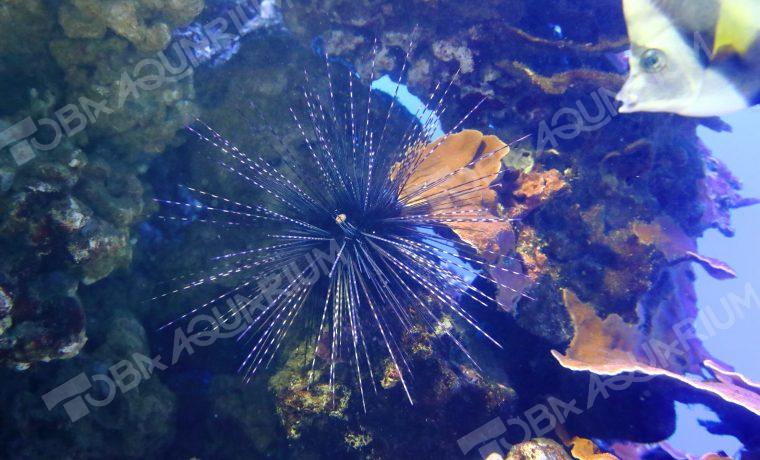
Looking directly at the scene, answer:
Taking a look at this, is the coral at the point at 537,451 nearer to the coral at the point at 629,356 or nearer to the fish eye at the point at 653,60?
the coral at the point at 629,356

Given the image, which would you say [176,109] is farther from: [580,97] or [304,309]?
[580,97]

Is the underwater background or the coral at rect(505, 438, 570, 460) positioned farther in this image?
the coral at rect(505, 438, 570, 460)

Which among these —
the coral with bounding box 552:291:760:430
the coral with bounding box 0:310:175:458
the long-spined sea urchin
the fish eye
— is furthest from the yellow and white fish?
the coral with bounding box 0:310:175:458

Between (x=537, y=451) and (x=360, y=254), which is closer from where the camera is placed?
(x=360, y=254)

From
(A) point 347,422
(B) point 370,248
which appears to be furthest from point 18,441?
(B) point 370,248

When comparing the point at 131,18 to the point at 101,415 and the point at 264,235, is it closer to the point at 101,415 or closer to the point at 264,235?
the point at 264,235

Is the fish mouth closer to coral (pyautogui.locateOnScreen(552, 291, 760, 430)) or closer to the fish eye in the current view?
the fish eye

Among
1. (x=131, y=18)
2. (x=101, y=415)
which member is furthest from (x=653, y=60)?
(x=101, y=415)

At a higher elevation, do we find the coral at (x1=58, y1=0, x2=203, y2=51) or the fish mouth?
the coral at (x1=58, y1=0, x2=203, y2=51)

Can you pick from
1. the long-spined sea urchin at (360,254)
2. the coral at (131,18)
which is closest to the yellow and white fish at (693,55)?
the long-spined sea urchin at (360,254)
